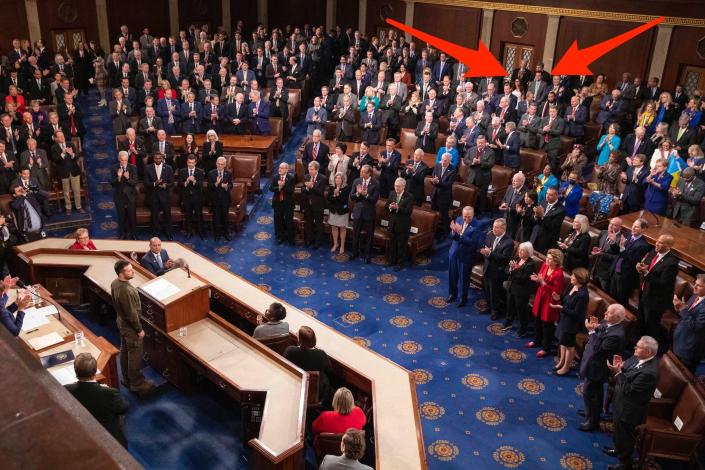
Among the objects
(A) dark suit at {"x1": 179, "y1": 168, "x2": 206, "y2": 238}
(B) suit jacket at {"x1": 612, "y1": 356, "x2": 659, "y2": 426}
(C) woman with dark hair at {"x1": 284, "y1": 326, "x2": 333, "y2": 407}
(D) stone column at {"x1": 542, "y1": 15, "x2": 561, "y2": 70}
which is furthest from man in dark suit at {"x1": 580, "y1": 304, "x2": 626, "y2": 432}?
(D) stone column at {"x1": 542, "y1": 15, "x2": 561, "y2": 70}

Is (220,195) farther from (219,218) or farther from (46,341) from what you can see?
(46,341)

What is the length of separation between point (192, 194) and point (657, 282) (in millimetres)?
6730

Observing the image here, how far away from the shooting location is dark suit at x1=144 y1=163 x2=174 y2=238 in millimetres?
10383

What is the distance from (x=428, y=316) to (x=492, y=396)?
1808 millimetres

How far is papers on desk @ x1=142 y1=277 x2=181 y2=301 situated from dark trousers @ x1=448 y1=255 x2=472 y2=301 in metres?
3.77

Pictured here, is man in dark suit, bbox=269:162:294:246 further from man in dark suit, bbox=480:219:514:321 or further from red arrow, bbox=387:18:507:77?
red arrow, bbox=387:18:507:77

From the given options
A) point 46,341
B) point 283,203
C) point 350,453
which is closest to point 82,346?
point 46,341

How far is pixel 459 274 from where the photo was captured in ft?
29.5

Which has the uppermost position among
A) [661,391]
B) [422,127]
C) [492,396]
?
[422,127]

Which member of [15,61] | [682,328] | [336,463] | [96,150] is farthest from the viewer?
[15,61]

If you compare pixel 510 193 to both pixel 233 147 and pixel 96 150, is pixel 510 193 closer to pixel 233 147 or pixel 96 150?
pixel 233 147

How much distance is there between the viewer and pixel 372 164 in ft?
36.6

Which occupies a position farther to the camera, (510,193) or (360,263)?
(360,263)

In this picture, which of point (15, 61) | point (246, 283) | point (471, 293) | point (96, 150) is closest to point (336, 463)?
point (246, 283)
